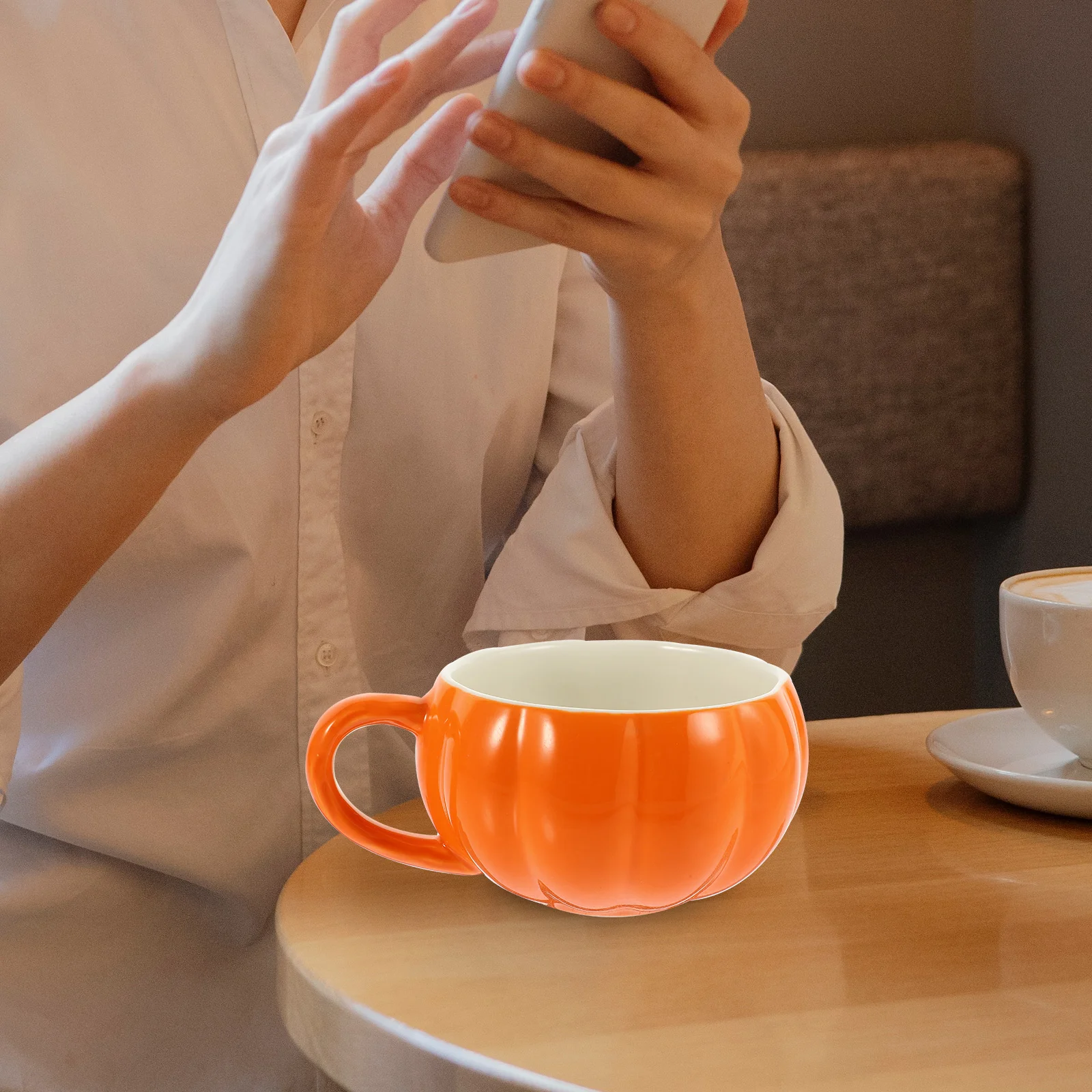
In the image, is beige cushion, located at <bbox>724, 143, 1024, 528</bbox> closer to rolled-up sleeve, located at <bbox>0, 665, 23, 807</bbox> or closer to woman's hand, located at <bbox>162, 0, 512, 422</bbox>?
woman's hand, located at <bbox>162, 0, 512, 422</bbox>

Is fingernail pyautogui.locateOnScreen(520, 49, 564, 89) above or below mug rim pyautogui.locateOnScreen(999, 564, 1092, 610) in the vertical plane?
above

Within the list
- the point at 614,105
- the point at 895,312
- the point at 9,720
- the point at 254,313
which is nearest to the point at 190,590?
the point at 9,720

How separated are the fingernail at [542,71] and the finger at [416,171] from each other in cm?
8

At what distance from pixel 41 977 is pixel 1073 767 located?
1.65 ft

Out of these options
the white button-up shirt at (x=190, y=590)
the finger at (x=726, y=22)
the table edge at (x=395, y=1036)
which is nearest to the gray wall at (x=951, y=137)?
the white button-up shirt at (x=190, y=590)

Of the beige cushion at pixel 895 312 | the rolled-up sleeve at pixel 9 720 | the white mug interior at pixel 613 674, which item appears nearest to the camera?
the white mug interior at pixel 613 674

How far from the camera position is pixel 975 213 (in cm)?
145

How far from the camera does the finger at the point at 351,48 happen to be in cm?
50

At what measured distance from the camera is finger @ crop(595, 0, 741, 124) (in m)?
0.43

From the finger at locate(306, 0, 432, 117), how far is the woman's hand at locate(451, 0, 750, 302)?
81 mm

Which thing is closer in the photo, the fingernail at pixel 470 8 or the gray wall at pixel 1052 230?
the fingernail at pixel 470 8

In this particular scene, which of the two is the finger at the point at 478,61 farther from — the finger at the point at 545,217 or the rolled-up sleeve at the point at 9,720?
the rolled-up sleeve at the point at 9,720

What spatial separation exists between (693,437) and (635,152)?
17cm

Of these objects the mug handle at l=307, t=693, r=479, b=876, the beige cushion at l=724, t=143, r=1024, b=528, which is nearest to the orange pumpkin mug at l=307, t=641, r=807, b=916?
the mug handle at l=307, t=693, r=479, b=876
